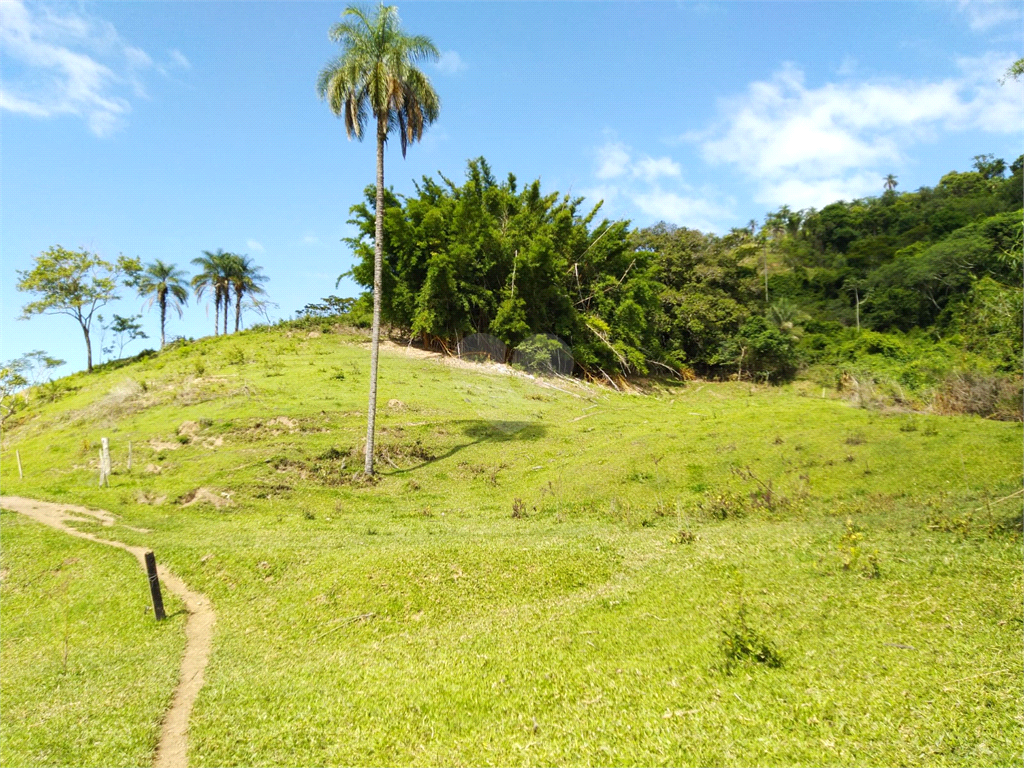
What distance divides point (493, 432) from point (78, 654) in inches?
698

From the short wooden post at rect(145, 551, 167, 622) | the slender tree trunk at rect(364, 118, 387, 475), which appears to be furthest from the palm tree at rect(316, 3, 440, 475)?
the short wooden post at rect(145, 551, 167, 622)

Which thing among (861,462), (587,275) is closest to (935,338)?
(587,275)

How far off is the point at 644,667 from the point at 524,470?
45.5ft

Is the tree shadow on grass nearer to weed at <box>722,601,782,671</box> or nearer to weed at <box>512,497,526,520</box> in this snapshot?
weed at <box>512,497,526,520</box>

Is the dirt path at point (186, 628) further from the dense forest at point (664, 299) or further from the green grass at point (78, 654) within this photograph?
the dense forest at point (664, 299)

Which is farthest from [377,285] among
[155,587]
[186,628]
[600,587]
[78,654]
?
[600,587]

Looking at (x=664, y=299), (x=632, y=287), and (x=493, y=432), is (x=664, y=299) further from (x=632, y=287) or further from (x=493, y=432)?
(x=493, y=432)

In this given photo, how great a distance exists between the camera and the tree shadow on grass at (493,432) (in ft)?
75.9

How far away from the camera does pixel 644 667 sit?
20.9 ft

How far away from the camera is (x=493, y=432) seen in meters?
25.3

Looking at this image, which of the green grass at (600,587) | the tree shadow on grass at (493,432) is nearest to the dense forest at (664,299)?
the green grass at (600,587)

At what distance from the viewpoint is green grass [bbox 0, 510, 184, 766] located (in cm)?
627

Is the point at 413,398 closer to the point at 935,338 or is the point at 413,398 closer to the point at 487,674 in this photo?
the point at 487,674

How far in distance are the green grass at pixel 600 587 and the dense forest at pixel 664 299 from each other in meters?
9.99
